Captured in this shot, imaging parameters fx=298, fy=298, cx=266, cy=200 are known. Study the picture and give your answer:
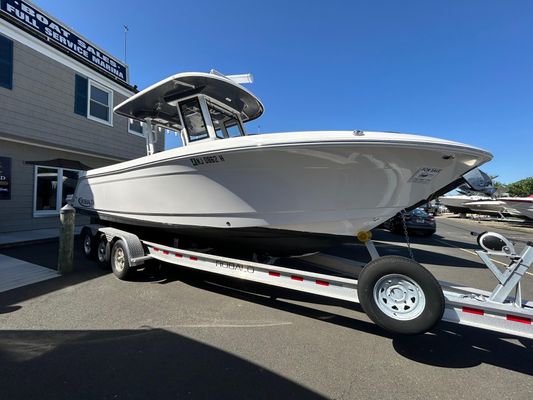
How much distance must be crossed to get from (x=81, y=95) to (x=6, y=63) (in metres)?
2.31

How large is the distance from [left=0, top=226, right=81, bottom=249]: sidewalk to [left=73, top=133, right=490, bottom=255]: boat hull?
5312 mm

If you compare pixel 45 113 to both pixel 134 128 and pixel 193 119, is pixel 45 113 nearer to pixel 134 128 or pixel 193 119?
pixel 134 128

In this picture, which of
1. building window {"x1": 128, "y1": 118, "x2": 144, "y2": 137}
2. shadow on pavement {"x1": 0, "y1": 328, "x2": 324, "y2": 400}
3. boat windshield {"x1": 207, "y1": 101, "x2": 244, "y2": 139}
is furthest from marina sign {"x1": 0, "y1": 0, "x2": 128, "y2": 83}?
shadow on pavement {"x1": 0, "y1": 328, "x2": 324, "y2": 400}

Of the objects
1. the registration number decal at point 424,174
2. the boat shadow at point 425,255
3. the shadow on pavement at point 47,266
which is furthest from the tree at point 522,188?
the shadow on pavement at point 47,266

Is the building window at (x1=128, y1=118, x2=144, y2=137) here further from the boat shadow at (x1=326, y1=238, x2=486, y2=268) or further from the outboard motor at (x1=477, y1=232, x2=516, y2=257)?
the outboard motor at (x1=477, y1=232, x2=516, y2=257)

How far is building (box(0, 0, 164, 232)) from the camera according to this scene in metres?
8.47

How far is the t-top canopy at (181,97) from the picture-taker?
455 centimetres

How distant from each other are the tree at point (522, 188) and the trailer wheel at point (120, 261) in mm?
51965

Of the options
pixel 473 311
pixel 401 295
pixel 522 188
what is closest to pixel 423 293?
pixel 401 295

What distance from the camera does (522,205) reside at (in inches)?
760

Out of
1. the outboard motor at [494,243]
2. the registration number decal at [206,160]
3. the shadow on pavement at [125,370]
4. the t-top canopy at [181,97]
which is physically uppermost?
the t-top canopy at [181,97]

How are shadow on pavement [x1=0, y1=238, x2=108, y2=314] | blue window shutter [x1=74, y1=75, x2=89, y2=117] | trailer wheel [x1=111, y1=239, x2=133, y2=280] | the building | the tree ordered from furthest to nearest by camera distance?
the tree
blue window shutter [x1=74, y1=75, x2=89, y2=117]
the building
trailer wheel [x1=111, y1=239, x2=133, y2=280]
shadow on pavement [x1=0, y1=238, x2=108, y2=314]

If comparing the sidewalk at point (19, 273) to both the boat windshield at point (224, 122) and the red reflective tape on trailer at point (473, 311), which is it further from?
the red reflective tape on trailer at point (473, 311)

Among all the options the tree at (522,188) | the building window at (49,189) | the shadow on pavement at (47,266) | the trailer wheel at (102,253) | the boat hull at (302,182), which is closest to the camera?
the boat hull at (302,182)
